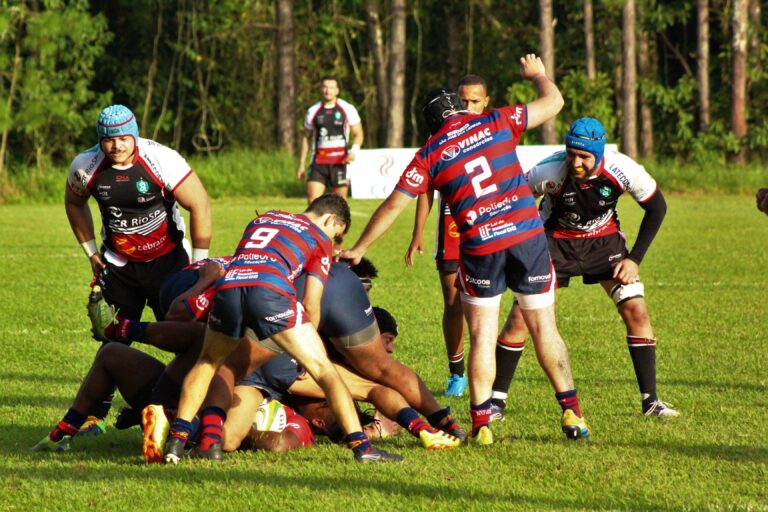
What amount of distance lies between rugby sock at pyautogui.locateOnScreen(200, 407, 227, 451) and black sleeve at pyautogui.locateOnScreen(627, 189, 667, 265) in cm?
280

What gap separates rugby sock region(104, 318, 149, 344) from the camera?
22.1 feet

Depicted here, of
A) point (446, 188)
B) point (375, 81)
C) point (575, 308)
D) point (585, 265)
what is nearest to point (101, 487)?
point (446, 188)

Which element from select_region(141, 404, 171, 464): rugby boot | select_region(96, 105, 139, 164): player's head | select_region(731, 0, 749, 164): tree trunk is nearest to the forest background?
select_region(731, 0, 749, 164): tree trunk

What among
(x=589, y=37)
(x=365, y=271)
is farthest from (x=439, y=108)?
(x=589, y=37)

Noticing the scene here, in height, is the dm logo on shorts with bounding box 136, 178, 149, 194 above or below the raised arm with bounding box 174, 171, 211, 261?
above

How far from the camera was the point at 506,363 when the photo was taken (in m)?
7.48

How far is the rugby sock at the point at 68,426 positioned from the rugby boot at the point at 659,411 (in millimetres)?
3377

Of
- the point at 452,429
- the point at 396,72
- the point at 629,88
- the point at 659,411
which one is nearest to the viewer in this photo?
the point at 452,429

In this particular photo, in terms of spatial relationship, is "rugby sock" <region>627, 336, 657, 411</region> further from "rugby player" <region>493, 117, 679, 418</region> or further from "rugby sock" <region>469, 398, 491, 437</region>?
"rugby sock" <region>469, 398, 491, 437</region>

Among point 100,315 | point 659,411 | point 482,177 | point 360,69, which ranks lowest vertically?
point 360,69

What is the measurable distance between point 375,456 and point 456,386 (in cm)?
225

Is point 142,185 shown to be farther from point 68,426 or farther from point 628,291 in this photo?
point 628,291

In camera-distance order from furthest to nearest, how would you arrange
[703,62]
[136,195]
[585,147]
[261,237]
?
[703,62] → [136,195] → [585,147] → [261,237]

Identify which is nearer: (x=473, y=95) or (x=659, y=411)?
(x=659, y=411)
